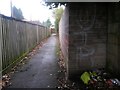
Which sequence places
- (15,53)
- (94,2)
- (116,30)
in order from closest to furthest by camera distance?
(116,30), (94,2), (15,53)

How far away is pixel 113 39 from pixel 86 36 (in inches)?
34.7

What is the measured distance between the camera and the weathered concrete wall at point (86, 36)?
21.4 feet

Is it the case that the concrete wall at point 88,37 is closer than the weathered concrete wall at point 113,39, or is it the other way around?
the weathered concrete wall at point 113,39

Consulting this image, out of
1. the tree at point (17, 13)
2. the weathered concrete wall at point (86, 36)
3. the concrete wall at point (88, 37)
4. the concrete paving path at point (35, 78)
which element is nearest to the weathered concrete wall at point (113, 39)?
the concrete wall at point (88, 37)

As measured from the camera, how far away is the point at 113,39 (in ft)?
19.8

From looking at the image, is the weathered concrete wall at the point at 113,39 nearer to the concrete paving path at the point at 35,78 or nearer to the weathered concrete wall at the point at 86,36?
the weathered concrete wall at the point at 86,36

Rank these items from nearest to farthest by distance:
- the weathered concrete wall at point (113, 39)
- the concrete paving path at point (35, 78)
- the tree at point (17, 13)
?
the weathered concrete wall at point (113, 39) < the concrete paving path at point (35, 78) < the tree at point (17, 13)

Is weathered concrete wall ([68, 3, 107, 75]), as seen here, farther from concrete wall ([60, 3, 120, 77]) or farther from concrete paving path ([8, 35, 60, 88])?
concrete paving path ([8, 35, 60, 88])

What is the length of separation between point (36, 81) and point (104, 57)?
225cm

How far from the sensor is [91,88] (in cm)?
562

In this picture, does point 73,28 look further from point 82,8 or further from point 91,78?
point 91,78

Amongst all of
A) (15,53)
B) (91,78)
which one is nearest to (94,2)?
(91,78)

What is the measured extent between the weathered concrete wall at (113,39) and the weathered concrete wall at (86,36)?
10.1 inches

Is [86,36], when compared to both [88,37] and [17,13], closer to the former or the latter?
[88,37]
